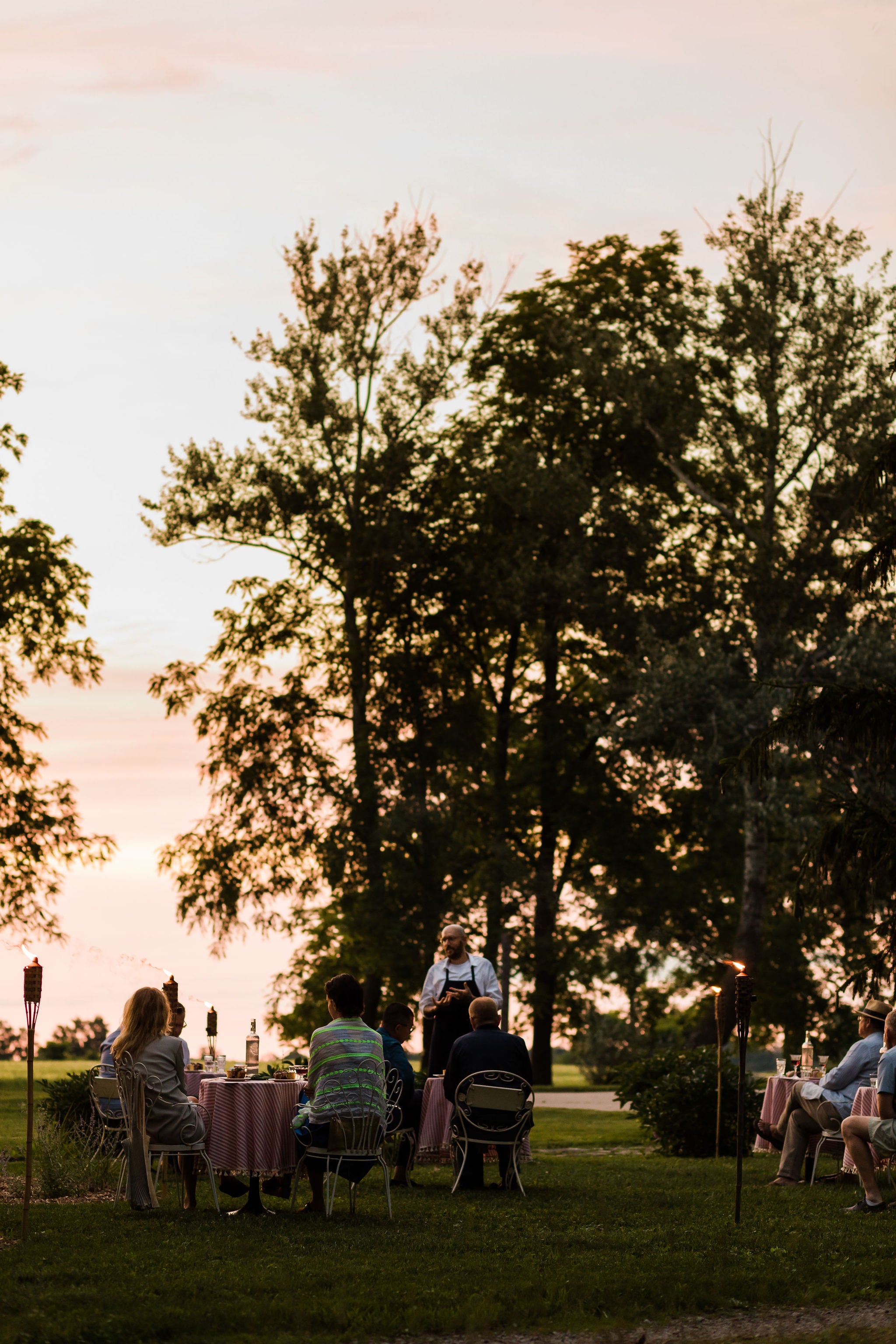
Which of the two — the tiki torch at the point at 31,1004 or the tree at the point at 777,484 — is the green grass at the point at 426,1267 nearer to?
the tiki torch at the point at 31,1004

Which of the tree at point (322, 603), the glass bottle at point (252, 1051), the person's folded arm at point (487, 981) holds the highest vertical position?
the tree at point (322, 603)

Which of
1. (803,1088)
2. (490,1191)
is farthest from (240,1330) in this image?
A: (803,1088)

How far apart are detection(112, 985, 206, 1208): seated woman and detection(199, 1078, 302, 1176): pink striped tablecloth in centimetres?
15

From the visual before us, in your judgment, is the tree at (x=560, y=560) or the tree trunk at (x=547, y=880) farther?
the tree trunk at (x=547, y=880)

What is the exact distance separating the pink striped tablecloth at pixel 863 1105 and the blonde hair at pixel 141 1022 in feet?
16.9

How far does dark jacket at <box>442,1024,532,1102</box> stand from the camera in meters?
11.1

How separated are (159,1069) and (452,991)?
3.40 m

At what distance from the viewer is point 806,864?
1415 centimetres

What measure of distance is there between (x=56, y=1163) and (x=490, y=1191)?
3054 millimetres

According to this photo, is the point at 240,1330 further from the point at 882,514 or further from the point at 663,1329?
the point at 882,514

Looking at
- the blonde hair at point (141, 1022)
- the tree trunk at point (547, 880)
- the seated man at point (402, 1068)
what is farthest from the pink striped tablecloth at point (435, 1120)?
the tree trunk at point (547, 880)

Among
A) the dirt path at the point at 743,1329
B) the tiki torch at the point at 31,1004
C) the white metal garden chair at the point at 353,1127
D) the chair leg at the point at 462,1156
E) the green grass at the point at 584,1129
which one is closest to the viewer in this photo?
the dirt path at the point at 743,1329

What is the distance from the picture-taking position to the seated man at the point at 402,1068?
11.1 meters

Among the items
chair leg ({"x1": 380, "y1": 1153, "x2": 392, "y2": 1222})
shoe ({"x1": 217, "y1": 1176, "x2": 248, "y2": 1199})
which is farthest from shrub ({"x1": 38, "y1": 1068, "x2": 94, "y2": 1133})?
chair leg ({"x1": 380, "y1": 1153, "x2": 392, "y2": 1222})
